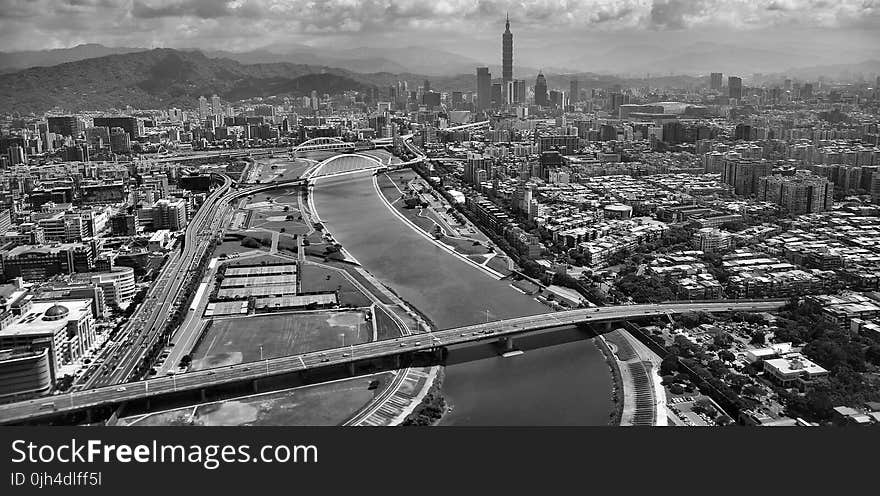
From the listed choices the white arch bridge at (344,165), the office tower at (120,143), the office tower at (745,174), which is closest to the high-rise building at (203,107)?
the office tower at (120,143)

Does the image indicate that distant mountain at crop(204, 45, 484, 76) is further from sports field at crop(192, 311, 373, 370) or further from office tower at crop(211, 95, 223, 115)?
sports field at crop(192, 311, 373, 370)

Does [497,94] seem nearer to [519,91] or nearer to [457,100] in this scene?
[519,91]

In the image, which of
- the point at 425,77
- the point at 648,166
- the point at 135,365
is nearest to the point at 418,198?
the point at 648,166

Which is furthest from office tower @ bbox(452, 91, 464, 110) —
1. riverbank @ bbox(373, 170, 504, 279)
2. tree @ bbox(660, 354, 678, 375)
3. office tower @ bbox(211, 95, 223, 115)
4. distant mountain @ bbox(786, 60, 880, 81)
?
tree @ bbox(660, 354, 678, 375)

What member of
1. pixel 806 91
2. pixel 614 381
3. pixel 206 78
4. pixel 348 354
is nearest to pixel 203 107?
pixel 206 78

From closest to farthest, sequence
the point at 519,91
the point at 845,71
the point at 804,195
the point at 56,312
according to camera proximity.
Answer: the point at 56,312
the point at 804,195
the point at 845,71
the point at 519,91

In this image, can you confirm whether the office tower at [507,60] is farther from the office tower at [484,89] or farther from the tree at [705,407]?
the tree at [705,407]

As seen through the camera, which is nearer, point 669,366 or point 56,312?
point 669,366
